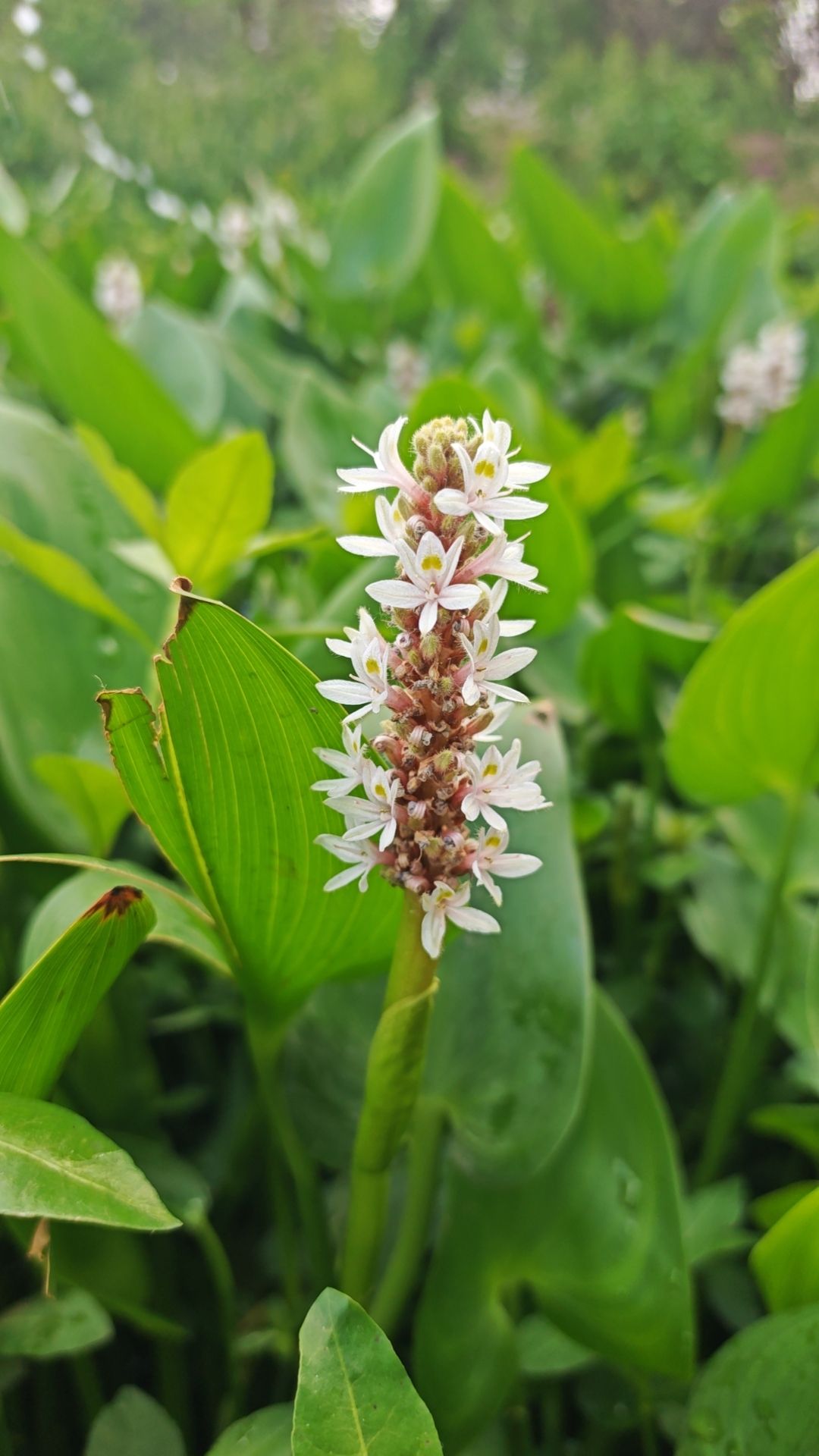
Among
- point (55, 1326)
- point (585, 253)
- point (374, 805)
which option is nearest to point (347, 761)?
point (374, 805)

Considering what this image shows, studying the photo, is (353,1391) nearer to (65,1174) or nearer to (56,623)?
(65,1174)

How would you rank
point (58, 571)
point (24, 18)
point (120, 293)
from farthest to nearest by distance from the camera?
point (120, 293), point (24, 18), point (58, 571)

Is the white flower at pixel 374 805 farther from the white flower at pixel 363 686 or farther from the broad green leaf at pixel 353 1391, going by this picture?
the broad green leaf at pixel 353 1391

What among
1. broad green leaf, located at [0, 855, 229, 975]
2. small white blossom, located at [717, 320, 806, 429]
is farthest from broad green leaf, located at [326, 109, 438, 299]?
broad green leaf, located at [0, 855, 229, 975]

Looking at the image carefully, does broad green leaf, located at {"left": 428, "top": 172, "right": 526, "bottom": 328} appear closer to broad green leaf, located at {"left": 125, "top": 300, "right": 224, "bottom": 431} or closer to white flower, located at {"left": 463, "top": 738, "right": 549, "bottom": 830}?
broad green leaf, located at {"left": 125, "top": 300, "right": 224, "bottom": 431}

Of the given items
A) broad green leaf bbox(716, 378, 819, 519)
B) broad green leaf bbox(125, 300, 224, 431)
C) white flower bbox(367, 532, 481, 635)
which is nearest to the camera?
white flower bbox(367, 532, 481, 635)

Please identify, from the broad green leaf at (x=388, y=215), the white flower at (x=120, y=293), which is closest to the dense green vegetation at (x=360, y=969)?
the white flower at (x=120, y=293)
